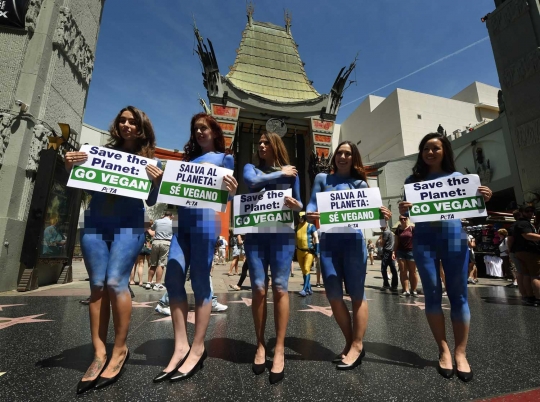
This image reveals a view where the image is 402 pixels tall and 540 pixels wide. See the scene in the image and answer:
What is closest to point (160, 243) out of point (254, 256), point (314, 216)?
point (254, 256)

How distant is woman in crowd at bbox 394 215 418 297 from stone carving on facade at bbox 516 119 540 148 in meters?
10.7

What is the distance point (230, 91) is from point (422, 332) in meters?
23.7

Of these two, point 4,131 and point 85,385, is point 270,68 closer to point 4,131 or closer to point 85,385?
point 4,131

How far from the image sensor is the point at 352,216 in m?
2.57

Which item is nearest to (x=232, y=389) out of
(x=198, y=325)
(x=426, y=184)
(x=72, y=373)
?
(x=198, y=325)

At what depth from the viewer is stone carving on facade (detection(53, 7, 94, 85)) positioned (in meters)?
7.79

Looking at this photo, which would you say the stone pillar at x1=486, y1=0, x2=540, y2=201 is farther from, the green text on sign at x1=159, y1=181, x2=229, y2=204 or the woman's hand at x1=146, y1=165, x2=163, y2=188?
the woman's hand at x1=146, y1=165, x2=163, y2=188

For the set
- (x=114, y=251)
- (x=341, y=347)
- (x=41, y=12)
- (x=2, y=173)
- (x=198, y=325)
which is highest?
(x=41, y=12)

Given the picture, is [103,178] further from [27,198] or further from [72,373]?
[27,198]

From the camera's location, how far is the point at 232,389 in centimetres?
193

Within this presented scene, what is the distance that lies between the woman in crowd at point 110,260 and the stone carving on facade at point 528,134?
662 inches

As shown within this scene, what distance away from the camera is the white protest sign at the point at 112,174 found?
2242 mm

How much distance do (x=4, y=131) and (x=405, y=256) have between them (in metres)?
9.95

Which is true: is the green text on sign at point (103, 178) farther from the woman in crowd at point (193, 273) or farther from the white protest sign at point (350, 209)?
the white protest sign at point (350, 209)
